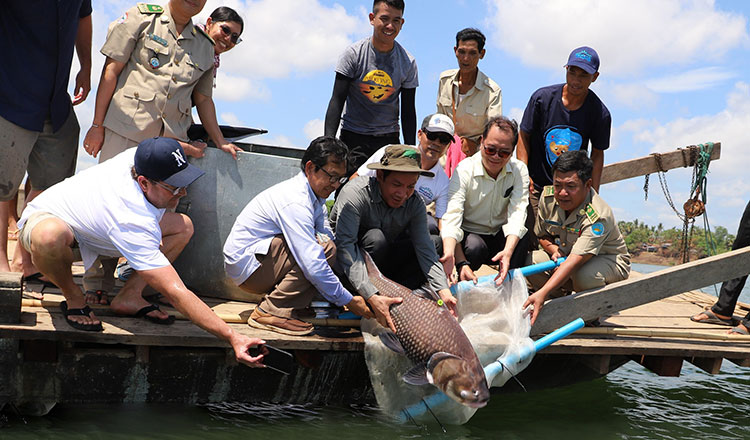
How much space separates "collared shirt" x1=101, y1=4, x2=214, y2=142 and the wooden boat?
56 centimetres

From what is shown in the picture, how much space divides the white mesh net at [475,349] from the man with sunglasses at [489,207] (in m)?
0.39

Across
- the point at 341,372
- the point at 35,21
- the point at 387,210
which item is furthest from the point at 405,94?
the point at 35,21

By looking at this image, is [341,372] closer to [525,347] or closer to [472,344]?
[472,344]

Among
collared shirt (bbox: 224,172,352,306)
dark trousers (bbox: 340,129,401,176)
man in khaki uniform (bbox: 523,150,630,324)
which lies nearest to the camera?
collared shirt (bbox: 224,172,352,306)

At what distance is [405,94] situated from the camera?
5.97m

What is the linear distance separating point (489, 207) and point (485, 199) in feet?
0.26

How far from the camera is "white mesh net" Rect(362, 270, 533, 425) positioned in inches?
170

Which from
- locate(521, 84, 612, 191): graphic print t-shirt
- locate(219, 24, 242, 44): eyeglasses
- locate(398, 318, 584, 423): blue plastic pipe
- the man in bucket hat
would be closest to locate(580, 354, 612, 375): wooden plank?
locate(398, 318, 584, 423): blue plastic pipe

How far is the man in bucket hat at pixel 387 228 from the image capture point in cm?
440

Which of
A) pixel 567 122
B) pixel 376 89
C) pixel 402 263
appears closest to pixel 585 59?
pixel 567 122

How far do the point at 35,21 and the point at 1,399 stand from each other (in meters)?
2.39

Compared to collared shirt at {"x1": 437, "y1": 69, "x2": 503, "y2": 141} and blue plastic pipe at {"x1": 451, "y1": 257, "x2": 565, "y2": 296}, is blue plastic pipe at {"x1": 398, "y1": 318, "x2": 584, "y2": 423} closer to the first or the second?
blue plastic pipe at {"x1": 451, "y1": 257, "x2": 565, "y2": 296}

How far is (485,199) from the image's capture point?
5.30 meters

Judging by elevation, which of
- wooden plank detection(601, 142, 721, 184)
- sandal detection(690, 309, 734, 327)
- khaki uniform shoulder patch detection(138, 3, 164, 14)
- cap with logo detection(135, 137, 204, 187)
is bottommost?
sandal detection(690, 309, 734, 327)
